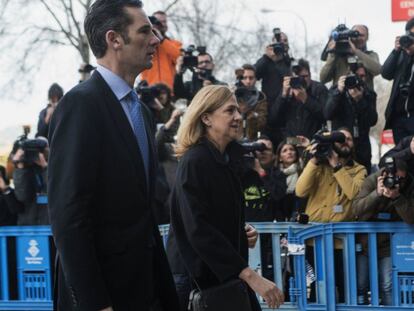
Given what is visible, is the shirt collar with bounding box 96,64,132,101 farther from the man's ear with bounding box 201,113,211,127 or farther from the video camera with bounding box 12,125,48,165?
the video camera with bounding box 12,125,48,165

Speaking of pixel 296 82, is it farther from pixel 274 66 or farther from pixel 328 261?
pixel 328 261

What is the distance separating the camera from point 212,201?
158 inches

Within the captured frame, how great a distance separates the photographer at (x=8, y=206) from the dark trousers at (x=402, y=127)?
3586 millimetres

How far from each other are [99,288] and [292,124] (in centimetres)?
582

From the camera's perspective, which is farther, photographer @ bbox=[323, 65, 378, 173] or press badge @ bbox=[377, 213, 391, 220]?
photographer @ bbox=[323, 65, 378, 173]

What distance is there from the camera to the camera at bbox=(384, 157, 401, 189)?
5805 mm

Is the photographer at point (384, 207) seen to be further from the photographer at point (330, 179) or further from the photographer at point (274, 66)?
the photographer at point (274, 66)

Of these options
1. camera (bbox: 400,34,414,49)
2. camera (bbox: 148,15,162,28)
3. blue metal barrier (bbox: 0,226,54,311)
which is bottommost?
blue metal barrier (bbox: 0,226,54,311)

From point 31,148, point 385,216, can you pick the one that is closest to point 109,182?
point 385,216

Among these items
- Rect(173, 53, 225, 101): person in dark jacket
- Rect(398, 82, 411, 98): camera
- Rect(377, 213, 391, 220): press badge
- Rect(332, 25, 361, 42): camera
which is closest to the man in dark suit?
Rect(377, 213, 391, 220): press badge

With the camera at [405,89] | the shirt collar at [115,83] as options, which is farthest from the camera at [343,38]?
the shirt collar at [115,83]

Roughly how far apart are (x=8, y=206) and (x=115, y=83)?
484cm

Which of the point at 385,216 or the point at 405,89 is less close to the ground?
the point at 405,89

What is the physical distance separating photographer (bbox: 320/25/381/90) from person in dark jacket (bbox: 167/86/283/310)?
431 centimetres
